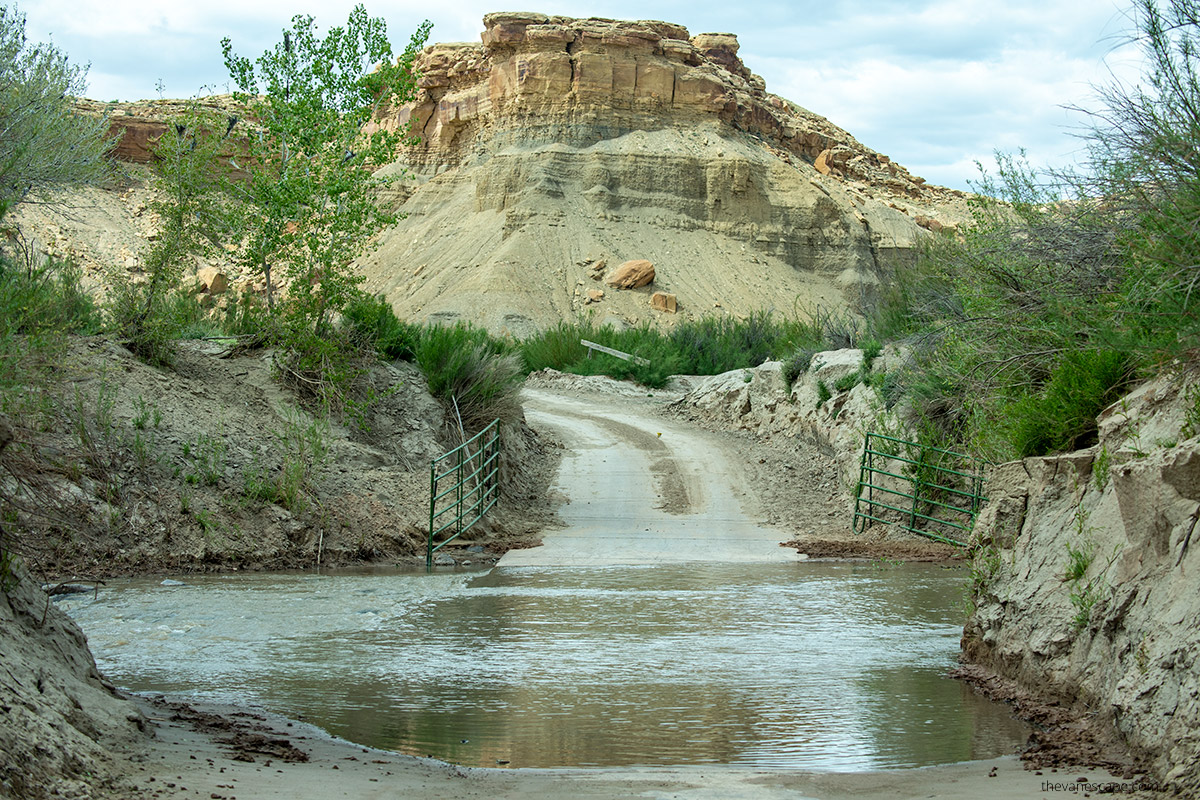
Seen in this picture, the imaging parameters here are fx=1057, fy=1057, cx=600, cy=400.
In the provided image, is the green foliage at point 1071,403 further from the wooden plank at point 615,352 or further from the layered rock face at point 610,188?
the layered rock face at point 610,188

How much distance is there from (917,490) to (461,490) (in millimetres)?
6796

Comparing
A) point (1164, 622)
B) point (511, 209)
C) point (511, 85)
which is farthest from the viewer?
point (511, 85)

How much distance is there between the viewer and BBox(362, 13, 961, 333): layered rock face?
5731cm

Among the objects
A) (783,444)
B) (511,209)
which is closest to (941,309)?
(783,444)

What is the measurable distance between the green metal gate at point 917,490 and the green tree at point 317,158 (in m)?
8.74

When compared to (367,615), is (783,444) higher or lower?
higher

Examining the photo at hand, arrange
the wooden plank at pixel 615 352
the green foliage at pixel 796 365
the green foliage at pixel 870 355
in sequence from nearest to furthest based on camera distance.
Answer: the green foliage at pixel 870 355
the green foliage at pixel 796 365
the wooden plank at pixel 615 352

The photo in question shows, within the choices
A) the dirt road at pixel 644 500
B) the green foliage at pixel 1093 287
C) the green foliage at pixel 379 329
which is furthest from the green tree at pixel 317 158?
the green foliage at pixel 1093 287

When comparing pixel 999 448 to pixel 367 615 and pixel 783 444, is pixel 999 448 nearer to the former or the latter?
pixel 367 615

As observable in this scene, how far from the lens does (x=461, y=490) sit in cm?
1469

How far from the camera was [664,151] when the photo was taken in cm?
6112

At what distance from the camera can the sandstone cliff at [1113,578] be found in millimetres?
5598

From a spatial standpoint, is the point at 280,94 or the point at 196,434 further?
the point at 280,94

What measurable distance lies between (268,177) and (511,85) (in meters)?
48.4
